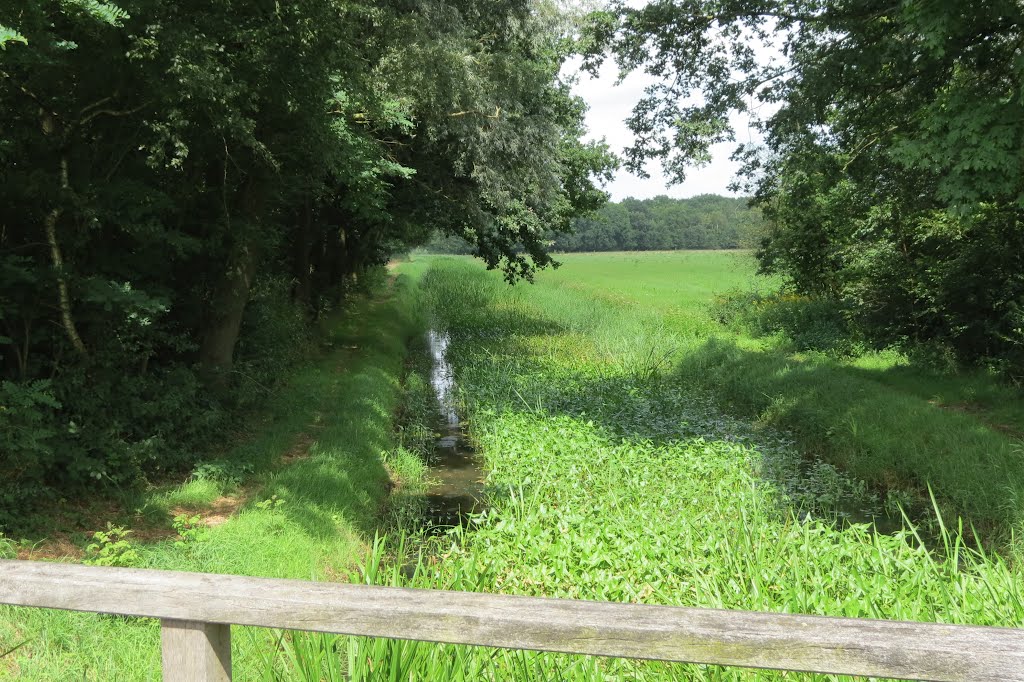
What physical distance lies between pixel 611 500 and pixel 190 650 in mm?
6319

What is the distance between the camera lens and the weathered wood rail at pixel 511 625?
5.86 feet

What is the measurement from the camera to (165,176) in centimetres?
943

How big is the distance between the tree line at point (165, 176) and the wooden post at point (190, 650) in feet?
14.0

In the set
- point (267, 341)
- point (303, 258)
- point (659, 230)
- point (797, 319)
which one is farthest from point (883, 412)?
point (659, 230)

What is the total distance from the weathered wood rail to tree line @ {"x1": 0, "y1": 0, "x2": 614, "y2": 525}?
414 centimetres

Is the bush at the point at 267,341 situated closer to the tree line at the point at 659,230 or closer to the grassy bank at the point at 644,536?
the grassy bank at the point at 644,536

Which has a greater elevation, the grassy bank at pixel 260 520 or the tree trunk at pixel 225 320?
the tree trunk at pixel 225 320

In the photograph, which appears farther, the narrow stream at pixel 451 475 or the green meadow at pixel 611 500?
the narrow stream at pixel 451 475

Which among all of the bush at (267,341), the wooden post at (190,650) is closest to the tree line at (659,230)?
the bush at (267,341)

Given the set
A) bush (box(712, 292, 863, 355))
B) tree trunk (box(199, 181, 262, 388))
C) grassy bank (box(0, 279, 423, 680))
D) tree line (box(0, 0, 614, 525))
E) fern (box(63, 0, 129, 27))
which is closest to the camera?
grassy bank (box(0, 279, 423, 680))

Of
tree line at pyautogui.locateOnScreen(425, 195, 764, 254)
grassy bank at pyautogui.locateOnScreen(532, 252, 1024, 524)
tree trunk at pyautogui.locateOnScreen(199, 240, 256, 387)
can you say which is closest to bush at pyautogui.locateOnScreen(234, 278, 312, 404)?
tree trunk at pyautogui.locateOnScreen(199, 240, 256, 387)

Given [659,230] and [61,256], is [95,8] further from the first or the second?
[659,230]

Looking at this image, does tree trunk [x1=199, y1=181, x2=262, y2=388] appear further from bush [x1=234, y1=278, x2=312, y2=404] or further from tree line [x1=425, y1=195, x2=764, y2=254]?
Result: tree line [x1=425, y1=195, x2=764, y2=254]

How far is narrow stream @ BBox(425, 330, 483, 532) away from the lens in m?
9.16
